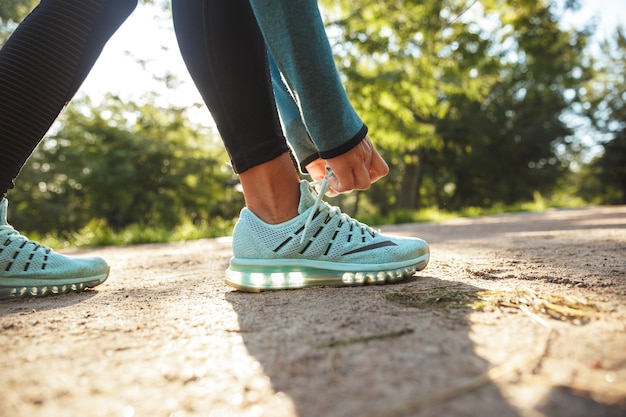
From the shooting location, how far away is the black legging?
1.17 m

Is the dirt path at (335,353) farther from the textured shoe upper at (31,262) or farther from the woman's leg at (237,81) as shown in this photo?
the woman's leg at (237,81)

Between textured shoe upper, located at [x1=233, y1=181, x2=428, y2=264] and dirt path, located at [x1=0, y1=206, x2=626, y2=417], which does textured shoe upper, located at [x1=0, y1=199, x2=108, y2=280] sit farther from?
textured shoe upper, located at [x1=233, y1=181, x2=428, y2=264]

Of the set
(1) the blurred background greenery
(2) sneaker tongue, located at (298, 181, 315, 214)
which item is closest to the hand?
(2) sneaker tongue, located at (298, 181, 315, 214)

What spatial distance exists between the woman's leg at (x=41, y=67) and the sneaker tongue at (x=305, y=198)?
74cm

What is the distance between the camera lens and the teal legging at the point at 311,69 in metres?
0.97

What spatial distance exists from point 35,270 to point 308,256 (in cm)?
78

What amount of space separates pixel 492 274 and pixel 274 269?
0.61 metres

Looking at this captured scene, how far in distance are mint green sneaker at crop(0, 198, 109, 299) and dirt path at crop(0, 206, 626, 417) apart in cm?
16

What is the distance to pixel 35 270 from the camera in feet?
4.13

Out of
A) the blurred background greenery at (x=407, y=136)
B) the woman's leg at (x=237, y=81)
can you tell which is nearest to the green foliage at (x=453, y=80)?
the blurred background greenery at (x=407, y=136)

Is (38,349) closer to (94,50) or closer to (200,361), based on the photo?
(200,361)

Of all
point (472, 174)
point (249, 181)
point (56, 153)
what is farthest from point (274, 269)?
point (472, 174)

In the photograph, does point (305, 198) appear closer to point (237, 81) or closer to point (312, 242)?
point (312, 242)

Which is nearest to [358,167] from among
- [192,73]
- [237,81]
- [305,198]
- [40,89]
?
[305,198]
